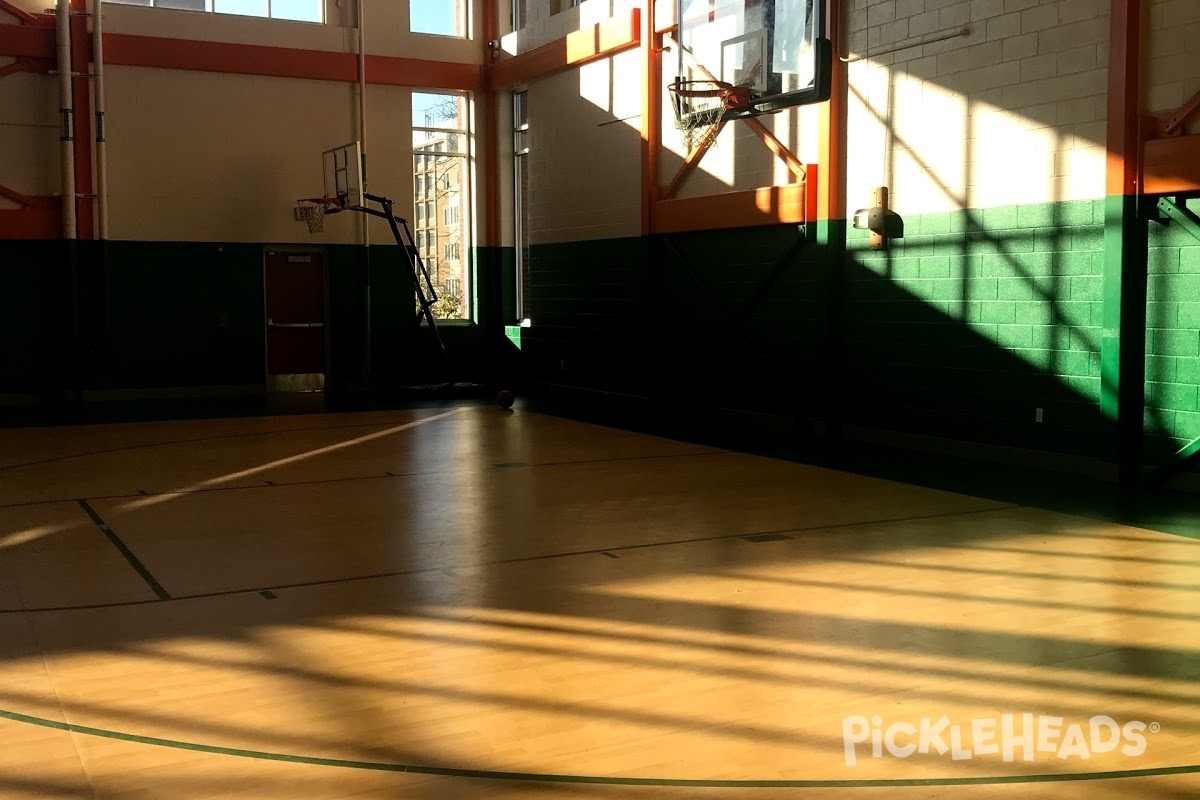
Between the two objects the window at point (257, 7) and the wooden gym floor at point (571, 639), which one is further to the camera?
the window at point (257, 7)

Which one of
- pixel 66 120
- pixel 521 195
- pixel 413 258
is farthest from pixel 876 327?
pixel 66 120

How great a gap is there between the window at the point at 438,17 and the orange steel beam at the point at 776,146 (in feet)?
21.1

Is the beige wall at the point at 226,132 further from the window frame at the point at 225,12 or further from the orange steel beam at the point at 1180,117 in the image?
the orange steel beam at the point at 1180,117

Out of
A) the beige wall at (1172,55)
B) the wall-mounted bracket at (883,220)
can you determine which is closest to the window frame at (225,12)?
the wall-mounted bracket at (883,220)

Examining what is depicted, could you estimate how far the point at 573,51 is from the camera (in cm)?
1539

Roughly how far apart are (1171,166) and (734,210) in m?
5.02

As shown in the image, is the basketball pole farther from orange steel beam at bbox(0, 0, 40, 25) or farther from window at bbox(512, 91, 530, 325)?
orange steel beam at bbox(0, 0, 40, 25)

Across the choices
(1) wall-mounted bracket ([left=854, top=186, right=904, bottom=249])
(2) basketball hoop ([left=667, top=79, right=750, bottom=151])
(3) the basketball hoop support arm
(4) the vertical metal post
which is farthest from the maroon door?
(4) the vertical metal post

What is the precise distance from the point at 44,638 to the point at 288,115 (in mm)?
12257

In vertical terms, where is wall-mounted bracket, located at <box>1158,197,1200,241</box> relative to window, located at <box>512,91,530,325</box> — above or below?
below

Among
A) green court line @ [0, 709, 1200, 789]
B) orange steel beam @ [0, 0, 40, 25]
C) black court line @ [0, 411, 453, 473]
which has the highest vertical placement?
orange steel beam @ [0, 0, 40, 25]

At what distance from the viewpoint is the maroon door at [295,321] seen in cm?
1655

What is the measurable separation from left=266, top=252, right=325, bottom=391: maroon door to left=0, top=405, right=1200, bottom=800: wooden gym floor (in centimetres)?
754

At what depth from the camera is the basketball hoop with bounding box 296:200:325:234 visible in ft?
52.4
